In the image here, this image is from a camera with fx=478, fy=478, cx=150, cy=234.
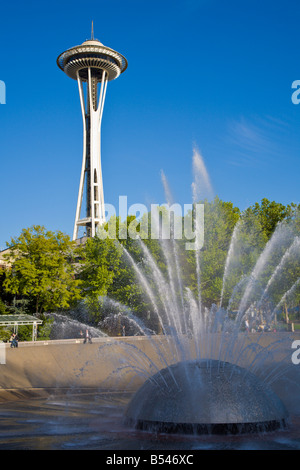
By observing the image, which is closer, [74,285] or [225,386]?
[225,386]

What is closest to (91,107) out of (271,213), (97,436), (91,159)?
(91,159)

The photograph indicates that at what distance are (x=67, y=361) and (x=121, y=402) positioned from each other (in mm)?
7158

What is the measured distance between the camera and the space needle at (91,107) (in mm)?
70250

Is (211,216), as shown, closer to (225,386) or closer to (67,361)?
(67,361)

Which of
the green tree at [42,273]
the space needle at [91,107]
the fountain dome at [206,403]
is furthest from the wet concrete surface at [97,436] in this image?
the space needle at [91,107]

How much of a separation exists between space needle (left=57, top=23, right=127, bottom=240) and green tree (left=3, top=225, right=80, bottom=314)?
2996cm

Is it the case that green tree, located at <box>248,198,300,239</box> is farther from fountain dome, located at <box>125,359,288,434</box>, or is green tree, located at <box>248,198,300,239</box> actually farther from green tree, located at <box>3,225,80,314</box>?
fountain dome, located at <box>125,359,288,434</box>

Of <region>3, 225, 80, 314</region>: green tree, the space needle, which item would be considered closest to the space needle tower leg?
the space needle

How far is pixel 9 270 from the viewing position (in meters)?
38.4

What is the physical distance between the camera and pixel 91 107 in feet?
237

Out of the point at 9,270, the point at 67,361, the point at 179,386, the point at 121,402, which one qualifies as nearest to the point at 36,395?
the point at 121,402

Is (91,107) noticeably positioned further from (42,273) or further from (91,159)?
(42,273)

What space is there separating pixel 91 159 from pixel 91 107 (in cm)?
803

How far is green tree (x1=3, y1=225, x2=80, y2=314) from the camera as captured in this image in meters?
36.3
